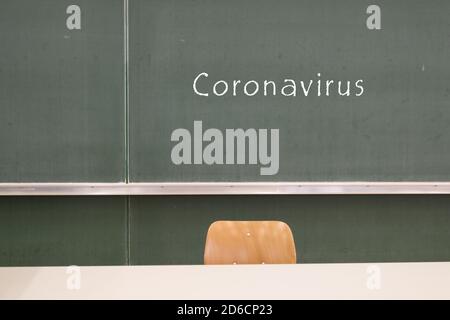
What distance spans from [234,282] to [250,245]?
17.0 inches

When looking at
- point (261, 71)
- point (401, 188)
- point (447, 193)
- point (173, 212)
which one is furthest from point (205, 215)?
point (447, 193)

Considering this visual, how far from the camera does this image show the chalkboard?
271 cm

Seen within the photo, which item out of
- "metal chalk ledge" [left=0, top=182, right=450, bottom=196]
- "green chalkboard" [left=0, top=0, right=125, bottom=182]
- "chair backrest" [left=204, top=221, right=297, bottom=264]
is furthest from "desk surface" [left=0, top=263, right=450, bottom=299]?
"green chalkboard" [left=0, top=0, right=125, bottom=182]

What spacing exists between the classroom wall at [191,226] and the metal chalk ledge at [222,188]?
6 centimetres

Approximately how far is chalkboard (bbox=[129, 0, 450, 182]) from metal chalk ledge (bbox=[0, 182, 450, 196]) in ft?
0.15

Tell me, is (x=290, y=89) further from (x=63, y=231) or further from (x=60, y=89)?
(x=63, y=231)

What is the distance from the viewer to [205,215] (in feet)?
9.12

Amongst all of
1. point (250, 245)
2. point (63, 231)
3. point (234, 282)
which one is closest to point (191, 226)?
point (63, 231)

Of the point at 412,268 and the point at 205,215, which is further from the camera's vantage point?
the point at 205,215

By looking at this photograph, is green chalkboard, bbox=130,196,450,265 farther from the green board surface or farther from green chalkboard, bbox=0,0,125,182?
green chalkboard, bbox=0,0,125,182

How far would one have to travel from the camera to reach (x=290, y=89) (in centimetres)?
275

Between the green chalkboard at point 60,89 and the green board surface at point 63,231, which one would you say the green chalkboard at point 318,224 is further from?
the green chalkboard at point 60,89

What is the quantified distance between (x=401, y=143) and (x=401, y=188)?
0.25 meters

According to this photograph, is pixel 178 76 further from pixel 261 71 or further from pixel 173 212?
pixel 173 212
